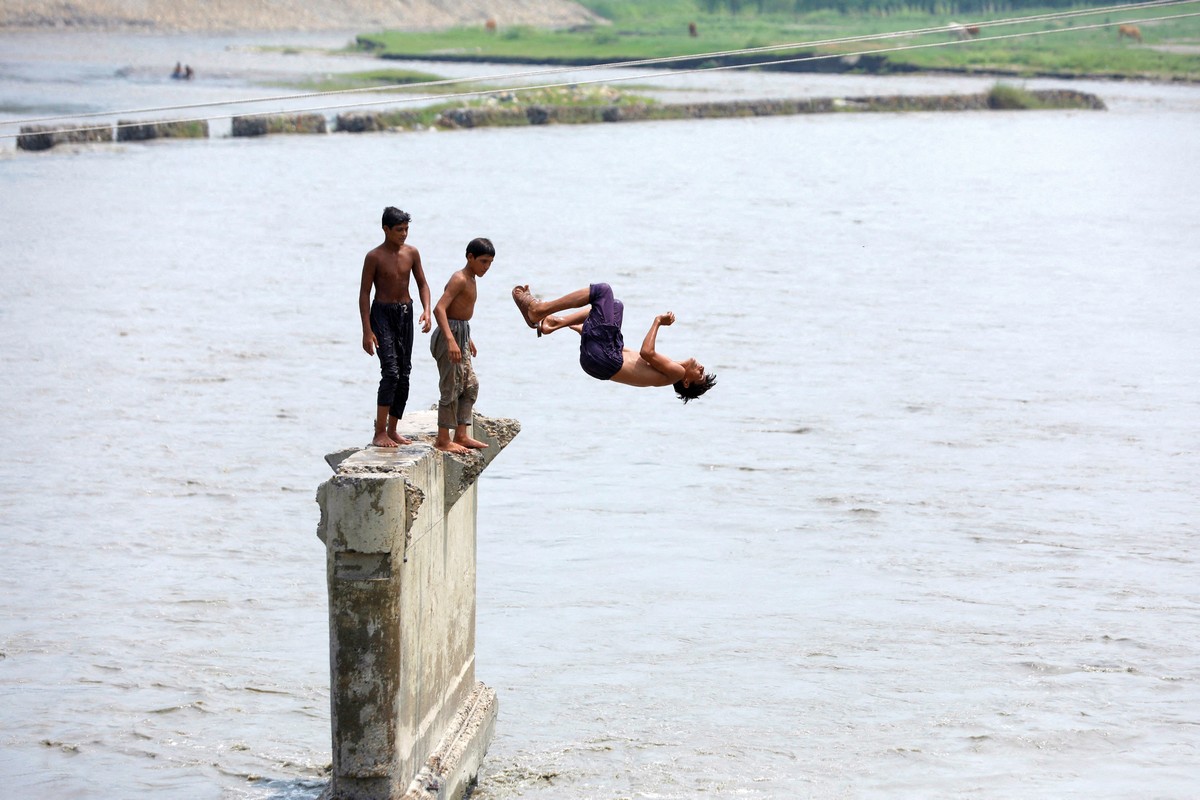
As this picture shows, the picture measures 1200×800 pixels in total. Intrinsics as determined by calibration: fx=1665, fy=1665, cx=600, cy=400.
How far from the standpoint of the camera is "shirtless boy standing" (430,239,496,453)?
437 inches

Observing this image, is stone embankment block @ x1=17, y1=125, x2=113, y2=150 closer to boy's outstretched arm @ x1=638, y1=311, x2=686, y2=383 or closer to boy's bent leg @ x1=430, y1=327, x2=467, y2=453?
boy's outstretched arm @ x1=638, y1=311, x2=686, y2=383

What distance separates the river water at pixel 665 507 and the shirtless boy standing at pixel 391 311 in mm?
3609

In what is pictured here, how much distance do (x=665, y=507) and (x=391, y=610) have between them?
36.7 ft

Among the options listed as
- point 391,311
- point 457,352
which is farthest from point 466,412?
point 391,311

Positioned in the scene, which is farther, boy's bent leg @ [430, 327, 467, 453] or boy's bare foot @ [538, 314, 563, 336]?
boy's bare foot @ [538, 314, 563, 336]

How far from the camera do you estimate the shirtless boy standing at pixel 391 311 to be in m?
11.0

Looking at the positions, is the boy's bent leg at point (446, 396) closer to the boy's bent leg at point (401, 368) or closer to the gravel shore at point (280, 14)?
the boy's bent leg at point (401, 368)

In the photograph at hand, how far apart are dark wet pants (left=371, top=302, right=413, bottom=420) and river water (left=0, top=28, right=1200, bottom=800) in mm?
3649

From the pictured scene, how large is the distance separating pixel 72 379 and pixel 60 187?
984 inches

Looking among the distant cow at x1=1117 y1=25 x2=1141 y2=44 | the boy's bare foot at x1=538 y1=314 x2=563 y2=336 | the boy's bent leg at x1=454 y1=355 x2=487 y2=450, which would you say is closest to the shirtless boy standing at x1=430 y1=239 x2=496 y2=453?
the boy's bent leg at x1=454 y1=355 x2=487 y2=450

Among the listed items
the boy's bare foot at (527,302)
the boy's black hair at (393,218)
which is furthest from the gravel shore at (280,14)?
the boy's black hair at (393,218)

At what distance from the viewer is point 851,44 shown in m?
131

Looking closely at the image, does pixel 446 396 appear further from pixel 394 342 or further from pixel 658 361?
pixel 658 361

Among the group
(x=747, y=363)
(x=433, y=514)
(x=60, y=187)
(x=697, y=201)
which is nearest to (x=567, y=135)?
(x=697, y=201)
